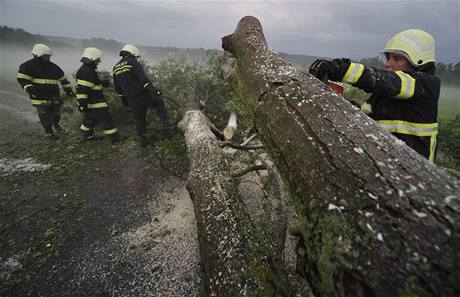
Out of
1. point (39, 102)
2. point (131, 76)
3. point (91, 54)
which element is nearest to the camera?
point (131, 76)

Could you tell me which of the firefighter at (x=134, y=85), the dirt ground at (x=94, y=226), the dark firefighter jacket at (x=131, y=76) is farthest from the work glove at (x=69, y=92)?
the dark firefighter jacket at (x=131, y=76)

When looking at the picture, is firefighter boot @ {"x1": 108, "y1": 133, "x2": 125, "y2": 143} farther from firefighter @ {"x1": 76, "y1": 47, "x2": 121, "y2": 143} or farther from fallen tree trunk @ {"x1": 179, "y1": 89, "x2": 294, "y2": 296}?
fallen tree trunk @ {"x1": 179, "y1": 89, "x2": 294, "y2": 296}

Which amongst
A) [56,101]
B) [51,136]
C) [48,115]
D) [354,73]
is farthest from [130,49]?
[354,73]

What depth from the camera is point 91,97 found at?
4.98 m

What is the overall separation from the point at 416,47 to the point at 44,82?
21.6ft

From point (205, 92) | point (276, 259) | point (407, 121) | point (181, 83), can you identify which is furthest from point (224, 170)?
point (181, 83)

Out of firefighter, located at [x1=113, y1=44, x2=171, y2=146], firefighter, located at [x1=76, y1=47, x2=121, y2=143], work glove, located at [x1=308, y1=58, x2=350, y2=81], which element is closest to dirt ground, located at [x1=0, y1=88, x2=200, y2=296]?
firefighter, located at [x1=76, y1=47, x2=121, y2=143]

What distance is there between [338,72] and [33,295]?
3.13m

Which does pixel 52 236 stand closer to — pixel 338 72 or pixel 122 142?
pixel 122 142

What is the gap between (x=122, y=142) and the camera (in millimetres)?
5191

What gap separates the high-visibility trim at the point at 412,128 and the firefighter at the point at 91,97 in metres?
5.05

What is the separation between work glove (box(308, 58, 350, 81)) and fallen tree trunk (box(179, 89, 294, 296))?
1179 millimetres

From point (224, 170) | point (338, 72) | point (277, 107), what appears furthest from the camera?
point (224, 170)

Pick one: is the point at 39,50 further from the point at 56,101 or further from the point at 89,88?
the point at 89,88
